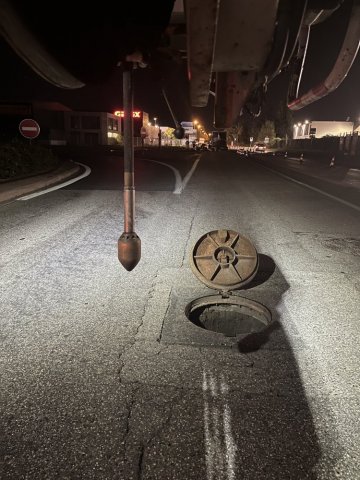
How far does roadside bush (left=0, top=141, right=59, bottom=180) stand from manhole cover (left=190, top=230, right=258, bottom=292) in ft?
36.5

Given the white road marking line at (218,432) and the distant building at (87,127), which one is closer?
the white road marking line at (218,432)

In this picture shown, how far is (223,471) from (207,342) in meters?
1.28

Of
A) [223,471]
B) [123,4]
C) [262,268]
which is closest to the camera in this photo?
[123,4]

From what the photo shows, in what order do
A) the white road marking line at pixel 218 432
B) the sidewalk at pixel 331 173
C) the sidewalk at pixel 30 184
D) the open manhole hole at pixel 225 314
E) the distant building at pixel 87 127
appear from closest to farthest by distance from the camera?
the white road marking line at pixel 218 432, the open manhole hole at pixel 225 314, the sidewalk at pixel 30 184, the sidewalk at pixel 331 173, the distant building at pixel 87 127

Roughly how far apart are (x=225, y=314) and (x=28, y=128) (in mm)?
14667

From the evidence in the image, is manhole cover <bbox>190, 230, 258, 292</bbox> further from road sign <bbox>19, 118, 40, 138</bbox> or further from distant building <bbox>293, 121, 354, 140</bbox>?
distant building <bbox>293, 121, 354, 140</bbox>

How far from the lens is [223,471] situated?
1.92 metres

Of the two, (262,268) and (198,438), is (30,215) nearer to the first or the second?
(262,268)

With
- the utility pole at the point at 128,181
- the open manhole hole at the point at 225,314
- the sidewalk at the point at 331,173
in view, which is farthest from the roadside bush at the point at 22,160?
the utility pole at the point at 128,181

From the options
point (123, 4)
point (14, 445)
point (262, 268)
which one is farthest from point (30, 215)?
point (123, 4)

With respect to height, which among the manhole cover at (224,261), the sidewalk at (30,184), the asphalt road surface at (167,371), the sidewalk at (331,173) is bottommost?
the sidewalk at (331,173)

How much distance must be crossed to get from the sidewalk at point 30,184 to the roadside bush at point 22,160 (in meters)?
0.77

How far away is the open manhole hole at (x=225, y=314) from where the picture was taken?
396 cm

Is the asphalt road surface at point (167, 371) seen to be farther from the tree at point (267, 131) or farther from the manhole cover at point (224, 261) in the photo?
the tree at point (267, 131)
